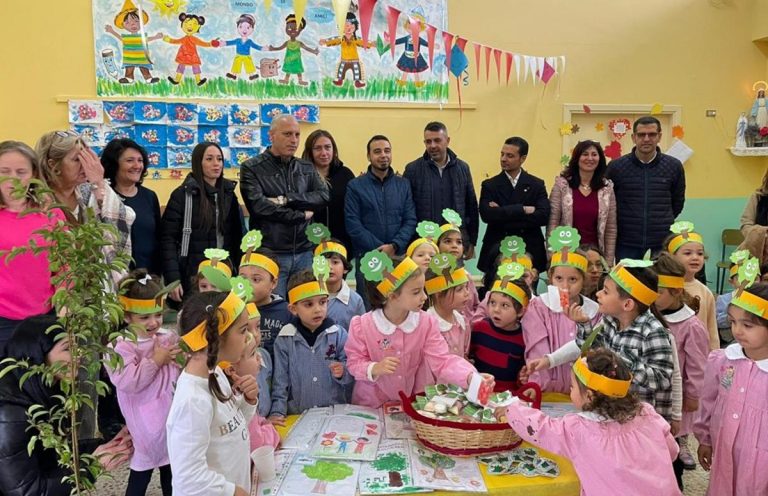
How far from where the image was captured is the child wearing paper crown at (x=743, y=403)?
6.15ft

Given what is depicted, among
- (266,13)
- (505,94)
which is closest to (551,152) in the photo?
(505,94)

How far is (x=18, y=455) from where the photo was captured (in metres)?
1.74

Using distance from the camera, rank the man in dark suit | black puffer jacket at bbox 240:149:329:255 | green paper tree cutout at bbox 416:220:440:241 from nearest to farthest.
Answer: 1. green paper tree cutout at bbox 416:220:440:241
2. black puffer jacket at bbox 240:149:329:255
3. the man in dark suit

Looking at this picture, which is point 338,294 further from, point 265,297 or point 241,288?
point 241,288

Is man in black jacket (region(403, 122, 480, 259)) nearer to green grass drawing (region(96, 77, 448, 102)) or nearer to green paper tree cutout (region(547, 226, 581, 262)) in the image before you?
green paper tree cutout (region(547, 226, 581, 262))

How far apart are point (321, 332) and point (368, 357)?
0.23 metres

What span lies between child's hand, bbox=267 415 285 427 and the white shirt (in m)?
0.40

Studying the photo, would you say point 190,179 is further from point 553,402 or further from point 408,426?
point 553,402

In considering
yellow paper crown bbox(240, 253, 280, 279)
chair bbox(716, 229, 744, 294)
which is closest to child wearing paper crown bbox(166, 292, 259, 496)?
yellow paper crown bbox(240, 253, 280, 279)

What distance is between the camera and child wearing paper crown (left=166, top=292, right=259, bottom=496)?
1.44 m

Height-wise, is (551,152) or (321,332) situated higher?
(551,152)

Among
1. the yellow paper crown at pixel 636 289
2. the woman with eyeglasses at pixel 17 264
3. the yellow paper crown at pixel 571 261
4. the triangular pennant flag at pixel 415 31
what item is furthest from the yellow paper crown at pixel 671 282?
the triangular pennant flag at pixel 415 31

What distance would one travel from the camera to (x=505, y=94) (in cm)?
605

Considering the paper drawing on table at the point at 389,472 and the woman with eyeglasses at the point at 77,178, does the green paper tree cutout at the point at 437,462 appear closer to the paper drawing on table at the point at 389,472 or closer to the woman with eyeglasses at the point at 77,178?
the paper drawing on table at the point at 389,472
